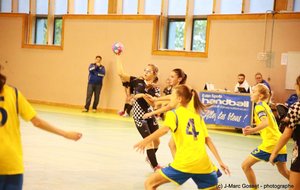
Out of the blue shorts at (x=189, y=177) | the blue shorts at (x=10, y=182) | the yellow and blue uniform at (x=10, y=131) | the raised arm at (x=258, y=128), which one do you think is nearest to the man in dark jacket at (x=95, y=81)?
the raised arm at (x=258, y=128)

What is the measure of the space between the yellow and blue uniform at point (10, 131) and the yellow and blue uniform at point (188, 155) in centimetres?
178

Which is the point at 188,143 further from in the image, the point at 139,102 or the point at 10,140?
the point at 139,102

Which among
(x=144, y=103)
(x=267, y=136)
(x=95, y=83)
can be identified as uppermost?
(x=144, y=103)

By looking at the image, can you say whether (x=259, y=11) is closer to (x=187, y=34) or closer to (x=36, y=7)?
(x=187, y=34)

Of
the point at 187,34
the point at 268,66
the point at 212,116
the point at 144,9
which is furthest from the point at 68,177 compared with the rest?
the point at 144,9

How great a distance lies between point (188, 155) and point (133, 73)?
1613cm

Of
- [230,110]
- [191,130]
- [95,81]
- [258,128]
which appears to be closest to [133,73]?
[95,81]

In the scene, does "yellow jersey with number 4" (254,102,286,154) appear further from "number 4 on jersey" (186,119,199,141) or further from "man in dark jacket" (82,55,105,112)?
"man in dark jacket" (82,55,105,112)

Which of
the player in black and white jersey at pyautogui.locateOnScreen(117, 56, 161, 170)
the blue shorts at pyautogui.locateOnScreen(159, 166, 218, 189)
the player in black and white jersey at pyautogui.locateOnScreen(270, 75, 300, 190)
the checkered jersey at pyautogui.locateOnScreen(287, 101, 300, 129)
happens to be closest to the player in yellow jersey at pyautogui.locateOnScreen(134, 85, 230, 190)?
the blue shorts at pyautogui.locateOnScreen(159, 166, 218, 189)

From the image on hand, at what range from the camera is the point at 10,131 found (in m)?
4.14

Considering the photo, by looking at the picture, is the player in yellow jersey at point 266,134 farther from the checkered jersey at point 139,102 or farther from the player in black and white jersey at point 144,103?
the checkered jersey at point 139,102

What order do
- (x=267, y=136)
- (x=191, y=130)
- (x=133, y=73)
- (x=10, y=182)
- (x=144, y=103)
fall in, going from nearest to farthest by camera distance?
(x=10, y=182) → (x=191, y=130) → (x=267, y=136) → (x=144, y=103) → (x=133, y=73)

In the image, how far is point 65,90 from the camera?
2362cm

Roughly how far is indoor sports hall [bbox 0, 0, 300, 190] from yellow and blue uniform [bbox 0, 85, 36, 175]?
3.52 meters
